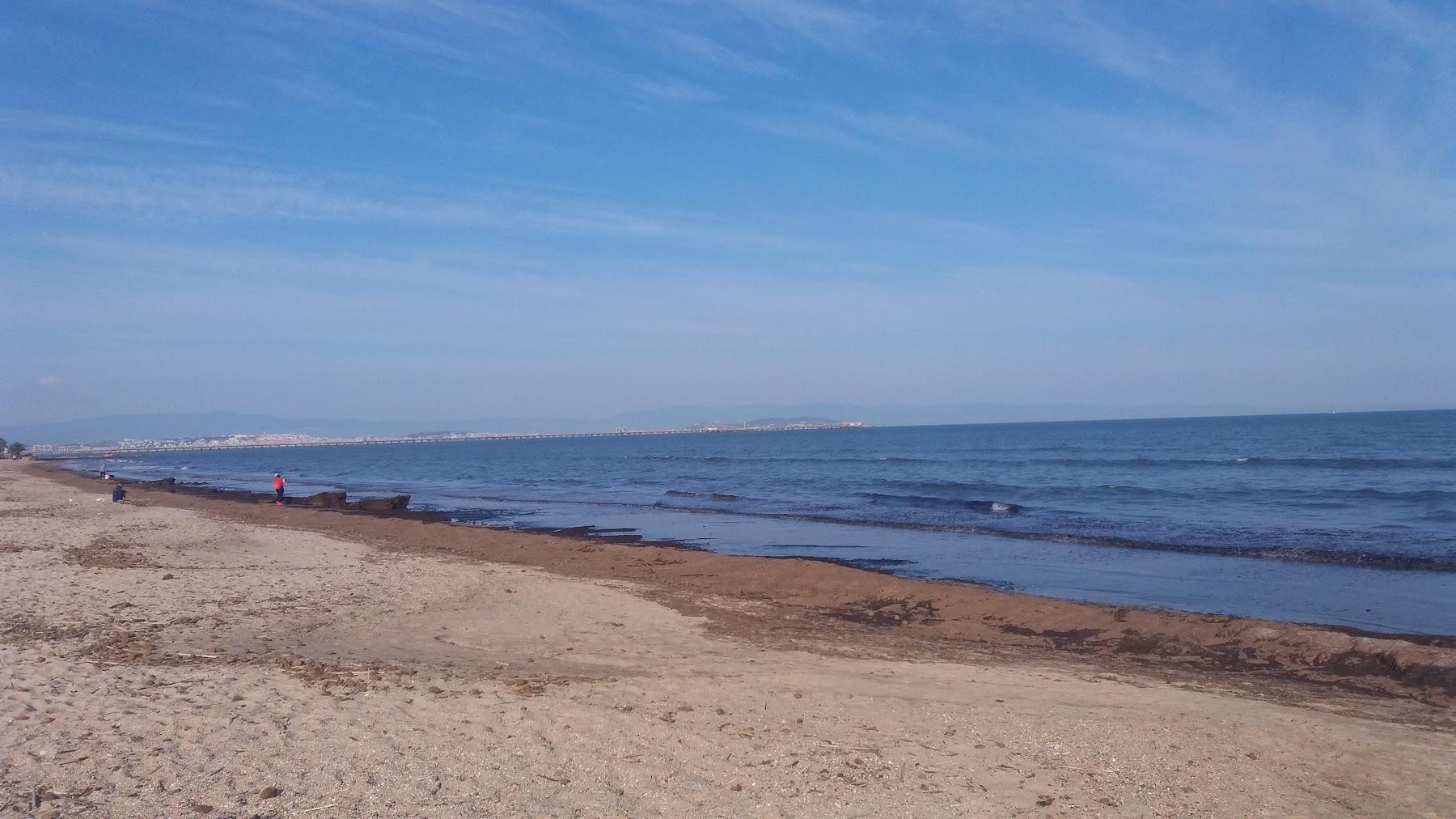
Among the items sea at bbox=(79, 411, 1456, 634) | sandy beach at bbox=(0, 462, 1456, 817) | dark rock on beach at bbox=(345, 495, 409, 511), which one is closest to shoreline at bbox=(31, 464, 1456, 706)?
sandy beach at bbox=(0, 462, 1456, 817)

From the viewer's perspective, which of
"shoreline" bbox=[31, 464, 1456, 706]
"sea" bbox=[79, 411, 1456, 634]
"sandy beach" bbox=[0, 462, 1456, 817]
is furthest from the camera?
"sea" bbox=[79, 411, 1456, 634]

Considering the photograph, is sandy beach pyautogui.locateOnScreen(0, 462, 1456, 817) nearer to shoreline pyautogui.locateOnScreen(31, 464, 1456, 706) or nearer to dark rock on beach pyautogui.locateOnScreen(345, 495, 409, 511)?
shoreline pyautogui.locateOnScreen(31, 464, 1456, 706)

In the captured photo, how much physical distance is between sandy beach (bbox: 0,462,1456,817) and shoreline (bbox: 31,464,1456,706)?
0.24 ft

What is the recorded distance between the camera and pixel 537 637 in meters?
11.1

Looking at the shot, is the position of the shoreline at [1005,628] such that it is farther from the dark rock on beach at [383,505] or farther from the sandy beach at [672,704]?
the dark rock on beach at [383,505]

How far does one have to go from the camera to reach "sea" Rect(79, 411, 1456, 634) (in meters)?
17.3

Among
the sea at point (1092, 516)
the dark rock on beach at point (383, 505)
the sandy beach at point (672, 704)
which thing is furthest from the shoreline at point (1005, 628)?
the dark rock on beach at point (383, 505)

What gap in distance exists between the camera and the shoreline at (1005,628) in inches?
425

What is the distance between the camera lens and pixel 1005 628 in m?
13.5

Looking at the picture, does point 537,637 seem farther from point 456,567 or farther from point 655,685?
point 456,567

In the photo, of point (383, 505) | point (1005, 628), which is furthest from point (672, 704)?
point (383, 505)

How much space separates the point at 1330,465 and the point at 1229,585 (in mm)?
36689

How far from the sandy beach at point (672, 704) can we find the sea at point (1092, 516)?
4.27 meters

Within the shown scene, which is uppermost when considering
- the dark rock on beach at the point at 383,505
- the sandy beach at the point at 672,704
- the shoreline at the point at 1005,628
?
the sandy beach at the point at 672,704
